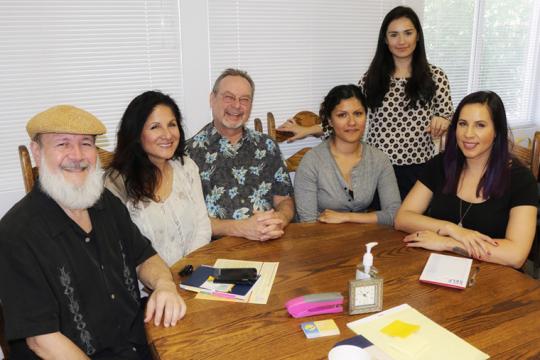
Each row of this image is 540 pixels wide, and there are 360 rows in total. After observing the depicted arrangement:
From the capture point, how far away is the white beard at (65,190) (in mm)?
1420

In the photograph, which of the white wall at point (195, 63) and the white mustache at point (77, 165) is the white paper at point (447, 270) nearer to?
the white mustache at point (77, 165)

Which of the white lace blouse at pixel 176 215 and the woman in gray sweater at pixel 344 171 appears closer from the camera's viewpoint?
the white lace blouse at pixel 176 215

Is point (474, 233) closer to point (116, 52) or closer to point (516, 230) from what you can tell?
point (516, 230)

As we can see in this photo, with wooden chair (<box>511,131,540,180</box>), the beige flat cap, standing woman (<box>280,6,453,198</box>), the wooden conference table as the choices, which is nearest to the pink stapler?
the wooden conference table

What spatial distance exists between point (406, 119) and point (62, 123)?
6.47 ft

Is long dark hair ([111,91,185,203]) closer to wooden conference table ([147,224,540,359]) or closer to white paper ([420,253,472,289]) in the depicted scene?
wooden conference table ([147,224,540,359])

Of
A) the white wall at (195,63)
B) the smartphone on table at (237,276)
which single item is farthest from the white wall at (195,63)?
the smartphone on table at (237,276)

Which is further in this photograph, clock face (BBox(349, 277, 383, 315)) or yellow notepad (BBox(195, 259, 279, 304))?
yellow notepad (BBox(195, 259, 279, 304))

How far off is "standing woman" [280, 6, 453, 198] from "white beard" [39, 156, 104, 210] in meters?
1.82

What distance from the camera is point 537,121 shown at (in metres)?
4.69

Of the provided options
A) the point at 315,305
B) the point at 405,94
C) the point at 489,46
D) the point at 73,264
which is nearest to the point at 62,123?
the point at 73,264

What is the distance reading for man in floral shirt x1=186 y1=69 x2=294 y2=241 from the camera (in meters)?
2.26

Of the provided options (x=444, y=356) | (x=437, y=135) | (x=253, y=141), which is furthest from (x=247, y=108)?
(x=444, y=356)

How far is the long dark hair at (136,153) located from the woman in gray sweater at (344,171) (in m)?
0.77
